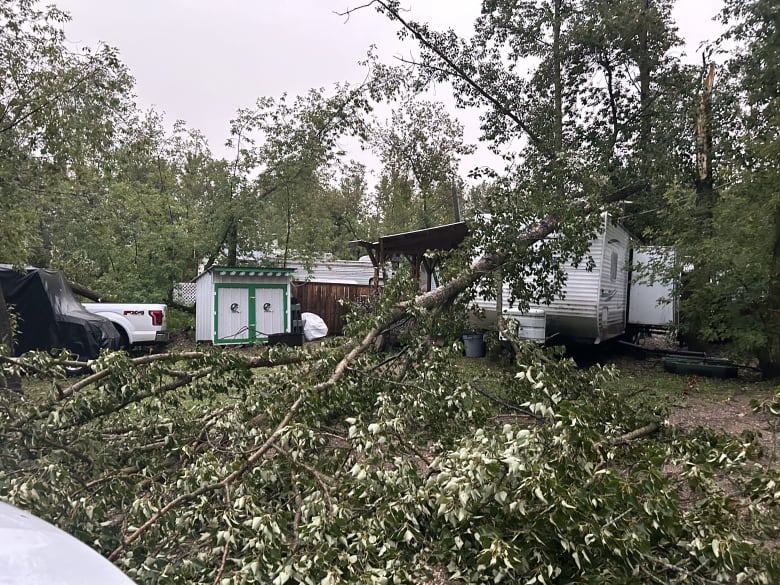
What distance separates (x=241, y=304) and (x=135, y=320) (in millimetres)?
3205

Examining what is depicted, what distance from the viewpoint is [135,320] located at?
10586 millimetres

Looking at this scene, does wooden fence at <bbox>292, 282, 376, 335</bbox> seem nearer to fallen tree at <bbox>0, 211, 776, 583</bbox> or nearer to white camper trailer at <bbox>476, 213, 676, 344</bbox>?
white camper trailer at <bbox>476, 213, 676, 344</bbox>

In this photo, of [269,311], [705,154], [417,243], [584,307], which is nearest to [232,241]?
[269,311]

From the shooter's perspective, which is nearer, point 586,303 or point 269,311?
point 586,303

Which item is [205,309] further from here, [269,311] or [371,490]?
[371,490]

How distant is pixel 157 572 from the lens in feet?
6.75

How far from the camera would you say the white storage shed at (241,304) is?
42.9 ft

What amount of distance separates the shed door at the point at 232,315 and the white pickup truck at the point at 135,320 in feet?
6.76

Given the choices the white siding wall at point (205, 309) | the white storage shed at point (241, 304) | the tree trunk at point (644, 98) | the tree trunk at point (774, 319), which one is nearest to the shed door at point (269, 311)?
the white storage shed at point (241, 304)

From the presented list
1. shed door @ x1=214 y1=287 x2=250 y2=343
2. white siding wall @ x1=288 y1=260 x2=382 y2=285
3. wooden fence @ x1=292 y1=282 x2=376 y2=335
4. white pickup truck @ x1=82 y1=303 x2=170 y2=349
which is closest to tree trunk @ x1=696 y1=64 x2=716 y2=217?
wooden fence @ x1=292 y1=282 x2=376 y2=335

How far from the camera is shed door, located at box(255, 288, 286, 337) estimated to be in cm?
1381

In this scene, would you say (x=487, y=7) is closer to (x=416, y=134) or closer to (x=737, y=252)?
(x=737, y=252)

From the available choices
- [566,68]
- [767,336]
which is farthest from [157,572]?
[566,68]

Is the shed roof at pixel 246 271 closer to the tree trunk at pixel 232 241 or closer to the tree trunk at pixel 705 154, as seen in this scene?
the tree trunk at pixel 232 241
